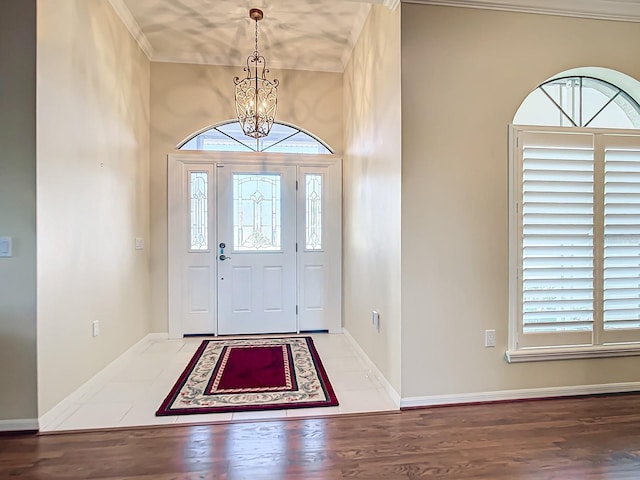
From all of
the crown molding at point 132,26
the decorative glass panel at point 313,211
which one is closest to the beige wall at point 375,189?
the decorative glass panel at point 313,211

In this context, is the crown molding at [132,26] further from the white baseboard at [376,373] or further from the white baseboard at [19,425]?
the white baseboard at [376,373]

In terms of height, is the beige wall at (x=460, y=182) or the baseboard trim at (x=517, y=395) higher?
the beige wall at (x=460, y=182)

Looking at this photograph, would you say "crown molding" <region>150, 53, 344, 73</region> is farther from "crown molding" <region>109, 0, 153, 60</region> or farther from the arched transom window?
the arched transom window

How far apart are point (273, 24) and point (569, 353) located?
3.85 m

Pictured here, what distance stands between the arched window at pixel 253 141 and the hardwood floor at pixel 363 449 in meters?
3.11

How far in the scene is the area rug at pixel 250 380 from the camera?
8.16 ft

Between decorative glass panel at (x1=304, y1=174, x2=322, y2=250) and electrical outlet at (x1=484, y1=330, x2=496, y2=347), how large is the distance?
2.33 meters

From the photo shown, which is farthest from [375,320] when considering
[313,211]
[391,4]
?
[391,4]

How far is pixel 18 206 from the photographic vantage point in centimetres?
213

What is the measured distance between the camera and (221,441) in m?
2.06

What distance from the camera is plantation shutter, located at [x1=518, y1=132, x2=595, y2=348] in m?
2.51

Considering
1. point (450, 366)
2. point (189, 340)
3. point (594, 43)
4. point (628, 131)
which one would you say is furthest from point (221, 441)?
point (594, 43)

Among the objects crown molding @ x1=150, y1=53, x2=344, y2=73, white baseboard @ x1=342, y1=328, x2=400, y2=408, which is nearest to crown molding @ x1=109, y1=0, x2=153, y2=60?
crown molding @ x1=150, y1=53, x2=344, y2=73

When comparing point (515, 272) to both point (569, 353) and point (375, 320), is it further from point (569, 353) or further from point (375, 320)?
point (375, 320)
